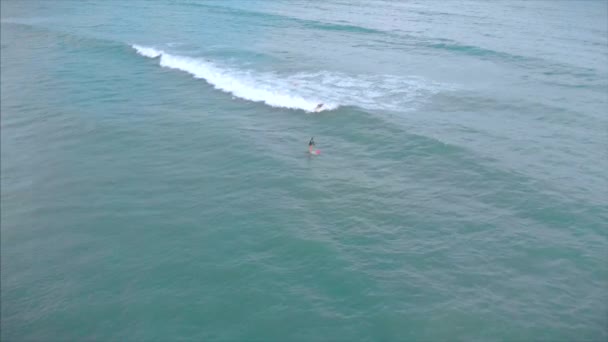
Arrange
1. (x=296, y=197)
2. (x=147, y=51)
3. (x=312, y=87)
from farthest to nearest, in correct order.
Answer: (x=147, y=51) < (x=312, y=87) < (x=296, y=197)

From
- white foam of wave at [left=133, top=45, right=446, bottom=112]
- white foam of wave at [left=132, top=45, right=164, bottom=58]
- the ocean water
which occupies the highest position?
white foam of wave at [left=132, top=45, right=164, bottom=58]

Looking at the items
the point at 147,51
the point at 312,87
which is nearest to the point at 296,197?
the point at 312,87

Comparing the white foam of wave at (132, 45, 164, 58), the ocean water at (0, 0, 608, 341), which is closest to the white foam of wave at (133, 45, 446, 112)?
the ocean water at (0, 0, 608, 341)

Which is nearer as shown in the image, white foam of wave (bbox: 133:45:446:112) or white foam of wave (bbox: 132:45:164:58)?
white foam of wave (bbox: 133:45:446:112)

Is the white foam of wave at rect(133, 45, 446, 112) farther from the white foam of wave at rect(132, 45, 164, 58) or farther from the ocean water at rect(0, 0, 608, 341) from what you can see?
the white foam of wave at rect(132, 45, 164, 58)

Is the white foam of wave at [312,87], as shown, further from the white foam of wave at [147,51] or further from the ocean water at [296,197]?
the white foam of wave at [147,51]

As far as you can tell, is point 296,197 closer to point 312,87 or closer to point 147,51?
point 312,87
